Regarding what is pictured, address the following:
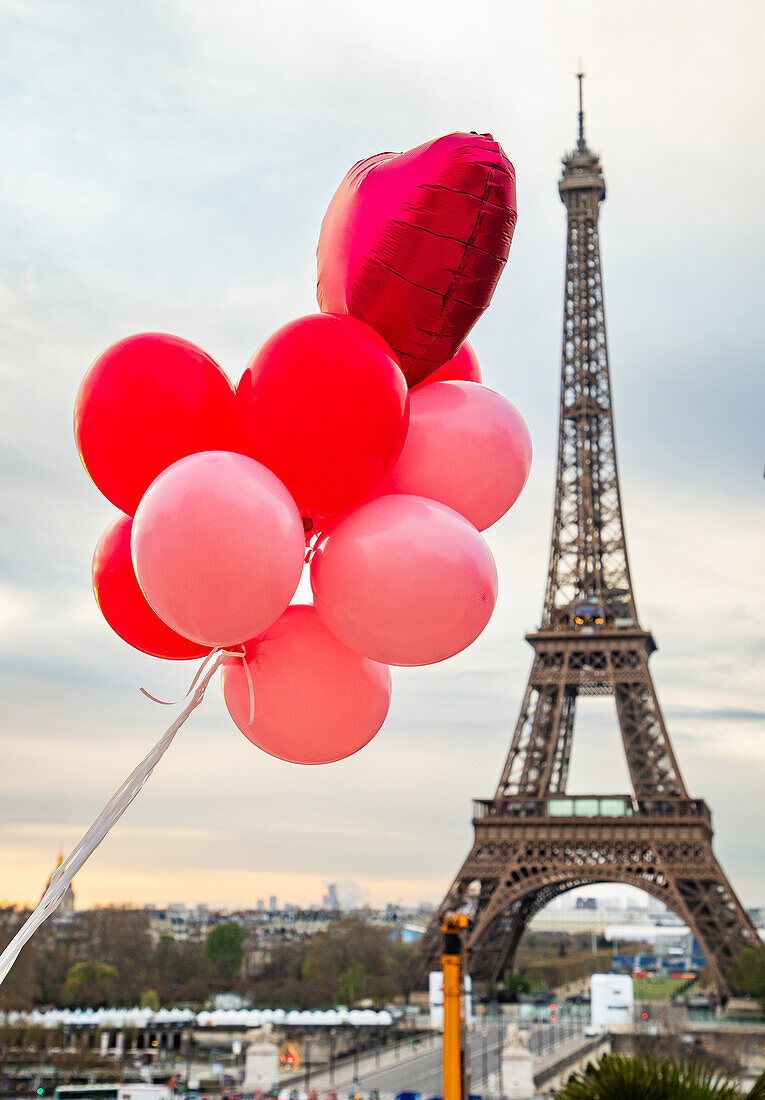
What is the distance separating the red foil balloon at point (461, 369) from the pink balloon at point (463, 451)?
0.15m

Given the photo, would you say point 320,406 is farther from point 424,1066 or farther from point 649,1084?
point 424,1066

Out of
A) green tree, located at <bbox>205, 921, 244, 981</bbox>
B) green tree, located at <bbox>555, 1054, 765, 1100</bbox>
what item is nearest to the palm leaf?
green tree, located at <bbox>555, 1054, 765, 1100</bbox>

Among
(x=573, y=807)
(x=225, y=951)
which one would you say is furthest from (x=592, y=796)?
(x=225, y=951)

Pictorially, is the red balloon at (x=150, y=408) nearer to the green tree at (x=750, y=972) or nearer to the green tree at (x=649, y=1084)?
the green tree at (x=649, y=1084)

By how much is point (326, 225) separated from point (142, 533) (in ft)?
4.17

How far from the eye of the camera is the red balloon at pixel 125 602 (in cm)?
356

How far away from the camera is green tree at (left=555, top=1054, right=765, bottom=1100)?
6.57 metres

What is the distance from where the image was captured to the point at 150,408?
3.12 meters

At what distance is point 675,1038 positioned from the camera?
92.2 ft

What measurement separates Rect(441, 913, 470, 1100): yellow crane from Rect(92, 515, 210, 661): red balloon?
13.8 ft

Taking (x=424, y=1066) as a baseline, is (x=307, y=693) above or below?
above

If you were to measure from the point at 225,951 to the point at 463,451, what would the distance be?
5474 cm

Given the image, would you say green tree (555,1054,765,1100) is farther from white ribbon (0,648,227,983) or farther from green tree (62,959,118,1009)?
green tree (62,959,118,1009)

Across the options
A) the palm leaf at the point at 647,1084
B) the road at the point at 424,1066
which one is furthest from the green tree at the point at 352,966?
the palm leaf at the point at 647,1084
